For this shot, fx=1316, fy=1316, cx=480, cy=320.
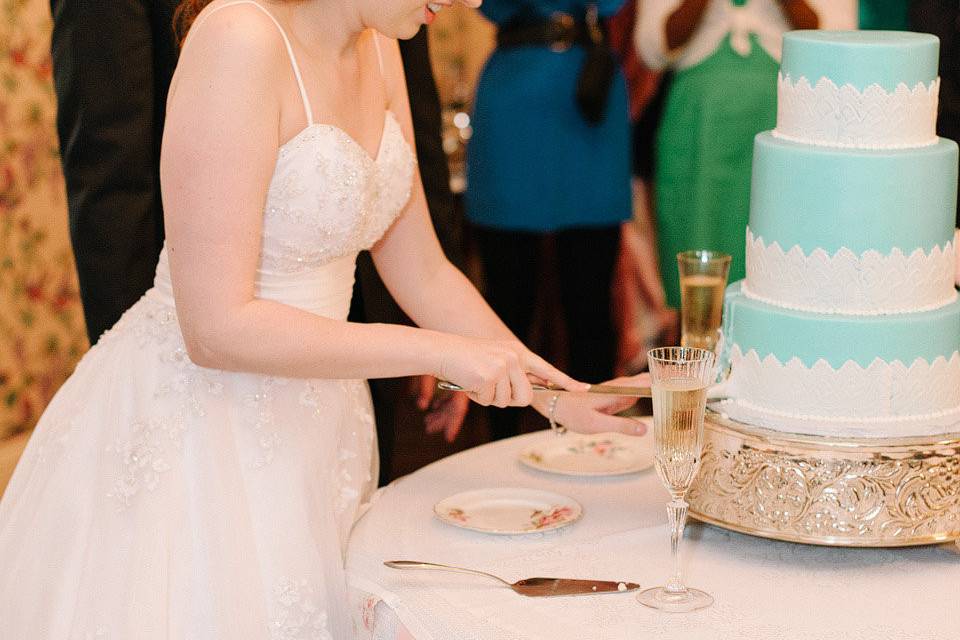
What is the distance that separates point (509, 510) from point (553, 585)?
11.3 inches

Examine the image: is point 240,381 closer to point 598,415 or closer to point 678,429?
point 598,415

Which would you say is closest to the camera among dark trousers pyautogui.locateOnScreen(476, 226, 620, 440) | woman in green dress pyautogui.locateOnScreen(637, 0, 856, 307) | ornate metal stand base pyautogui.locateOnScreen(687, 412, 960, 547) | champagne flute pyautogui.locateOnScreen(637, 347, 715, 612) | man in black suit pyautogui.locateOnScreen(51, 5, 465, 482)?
champagne flute pyautogui.locateOnScreen(637, 347, 715, 612)

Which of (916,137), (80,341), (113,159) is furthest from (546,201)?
(916,137)

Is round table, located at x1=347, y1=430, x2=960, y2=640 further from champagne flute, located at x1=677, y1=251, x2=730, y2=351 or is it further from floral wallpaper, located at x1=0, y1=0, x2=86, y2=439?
floral wallpaper, located at x1=0, y1=0, x2=86, y2=439

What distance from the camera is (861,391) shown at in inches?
67.1

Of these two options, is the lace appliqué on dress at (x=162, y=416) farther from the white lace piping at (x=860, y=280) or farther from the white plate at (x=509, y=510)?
the white lace piping at (x=860, y=280)

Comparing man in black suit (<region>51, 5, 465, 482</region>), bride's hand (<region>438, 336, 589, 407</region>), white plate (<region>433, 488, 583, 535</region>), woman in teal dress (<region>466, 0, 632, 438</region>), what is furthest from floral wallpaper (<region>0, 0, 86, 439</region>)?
bride's hand (<region>438, 336, 589, 407</region>)

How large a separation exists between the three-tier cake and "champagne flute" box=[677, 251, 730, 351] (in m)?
0.21

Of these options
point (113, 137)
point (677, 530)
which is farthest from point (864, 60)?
point (113, 137)

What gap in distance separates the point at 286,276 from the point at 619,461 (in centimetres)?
62

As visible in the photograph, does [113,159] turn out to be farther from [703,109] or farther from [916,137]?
[703,109]

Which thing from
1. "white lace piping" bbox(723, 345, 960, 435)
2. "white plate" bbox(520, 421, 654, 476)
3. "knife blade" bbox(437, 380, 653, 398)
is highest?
"white lace piping" bbox(723, 345, 960, 435)

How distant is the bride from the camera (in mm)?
1690

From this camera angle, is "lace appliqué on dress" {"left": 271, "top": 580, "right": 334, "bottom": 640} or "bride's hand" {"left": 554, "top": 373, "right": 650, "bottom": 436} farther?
"bride's hand" {"left": 554, "top": 373, "right": 650, "bottom": 436}
